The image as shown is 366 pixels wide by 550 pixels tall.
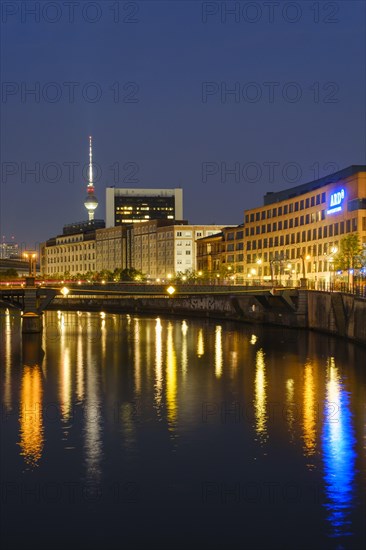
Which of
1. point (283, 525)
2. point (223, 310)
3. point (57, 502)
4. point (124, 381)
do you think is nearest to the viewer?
point (283, 525)

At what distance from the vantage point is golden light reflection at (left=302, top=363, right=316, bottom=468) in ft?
110

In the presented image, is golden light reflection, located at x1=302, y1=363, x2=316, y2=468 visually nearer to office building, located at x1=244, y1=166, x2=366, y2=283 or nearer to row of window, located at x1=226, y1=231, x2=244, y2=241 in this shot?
office building, located at x1=244, y1=166, x2=366, y2=283

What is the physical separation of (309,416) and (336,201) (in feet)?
268

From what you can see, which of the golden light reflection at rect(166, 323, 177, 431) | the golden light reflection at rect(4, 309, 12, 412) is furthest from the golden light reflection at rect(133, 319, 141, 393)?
the golden light reflection at rect(4, 309, 12, 412)

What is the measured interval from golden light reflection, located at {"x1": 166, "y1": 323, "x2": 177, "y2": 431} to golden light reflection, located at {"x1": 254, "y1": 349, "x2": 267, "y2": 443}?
14.1 ft

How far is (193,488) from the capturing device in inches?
1116

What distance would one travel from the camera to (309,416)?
40.3 meters

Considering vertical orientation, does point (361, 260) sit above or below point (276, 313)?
above

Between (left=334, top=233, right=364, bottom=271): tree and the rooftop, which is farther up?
the rooftop

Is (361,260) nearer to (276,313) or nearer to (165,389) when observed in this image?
(276,313)

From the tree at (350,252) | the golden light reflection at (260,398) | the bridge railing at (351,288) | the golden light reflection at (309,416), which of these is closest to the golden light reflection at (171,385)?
the golden light reflection at (260,398)

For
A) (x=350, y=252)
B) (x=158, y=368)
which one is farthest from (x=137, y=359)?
(x=350, y=252)

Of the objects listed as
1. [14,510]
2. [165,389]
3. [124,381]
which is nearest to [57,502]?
[14,510]

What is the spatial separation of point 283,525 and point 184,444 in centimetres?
1011
